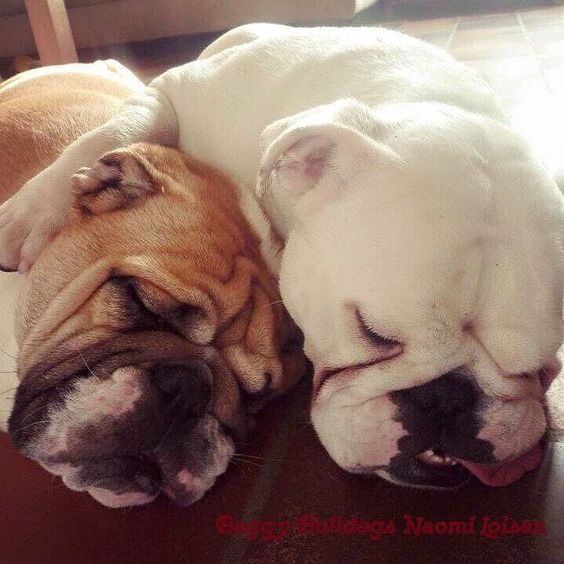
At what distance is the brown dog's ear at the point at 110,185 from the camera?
3.15 feet

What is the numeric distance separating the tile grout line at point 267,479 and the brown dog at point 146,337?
6cm

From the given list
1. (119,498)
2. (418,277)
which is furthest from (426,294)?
(119,498)

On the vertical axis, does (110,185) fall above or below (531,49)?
above

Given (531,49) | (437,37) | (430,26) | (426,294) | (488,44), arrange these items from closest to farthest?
(426,294)
(531,49)
(488,44)
(437,37)
(430,26)

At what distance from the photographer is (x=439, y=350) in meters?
0.82

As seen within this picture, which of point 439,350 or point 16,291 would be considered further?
point 16,291

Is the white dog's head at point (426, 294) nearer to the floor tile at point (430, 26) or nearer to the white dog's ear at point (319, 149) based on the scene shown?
the white dog's ear at point (319, 149)

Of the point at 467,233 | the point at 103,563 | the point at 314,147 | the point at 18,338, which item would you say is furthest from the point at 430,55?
the point at 103,563

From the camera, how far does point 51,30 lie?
7.93ft

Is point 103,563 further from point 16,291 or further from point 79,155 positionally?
point 79,155

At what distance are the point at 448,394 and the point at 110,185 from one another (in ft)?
1.79

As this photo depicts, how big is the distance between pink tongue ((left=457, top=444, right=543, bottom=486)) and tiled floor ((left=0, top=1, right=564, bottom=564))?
16 millimetres

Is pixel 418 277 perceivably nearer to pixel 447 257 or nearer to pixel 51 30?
pixel 447 257

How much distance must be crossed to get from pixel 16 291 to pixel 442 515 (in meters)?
0.70
